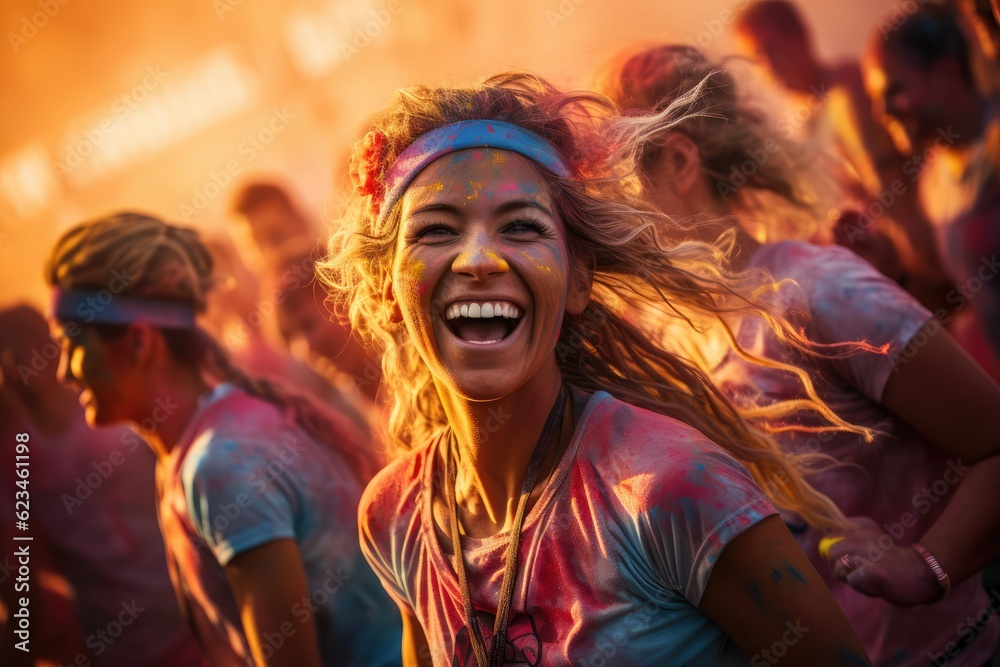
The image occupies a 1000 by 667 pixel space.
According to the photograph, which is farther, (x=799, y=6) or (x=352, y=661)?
(x=799, y=6)

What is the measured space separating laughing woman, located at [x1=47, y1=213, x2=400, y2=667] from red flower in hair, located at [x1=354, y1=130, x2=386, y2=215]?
1.20 meters

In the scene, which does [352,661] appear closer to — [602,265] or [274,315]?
[602,265]

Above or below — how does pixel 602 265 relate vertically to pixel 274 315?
above

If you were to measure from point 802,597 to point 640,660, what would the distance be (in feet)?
1.10

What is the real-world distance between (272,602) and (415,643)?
0.72 meters

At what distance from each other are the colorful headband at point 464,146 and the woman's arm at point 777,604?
2.94 ft

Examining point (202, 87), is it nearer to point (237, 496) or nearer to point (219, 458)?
point (219, 458)

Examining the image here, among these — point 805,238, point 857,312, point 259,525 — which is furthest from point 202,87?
point 857,312

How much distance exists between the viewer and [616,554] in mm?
1787

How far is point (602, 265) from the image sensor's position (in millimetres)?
2139

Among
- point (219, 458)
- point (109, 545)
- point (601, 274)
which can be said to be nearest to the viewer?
point (601, 274)

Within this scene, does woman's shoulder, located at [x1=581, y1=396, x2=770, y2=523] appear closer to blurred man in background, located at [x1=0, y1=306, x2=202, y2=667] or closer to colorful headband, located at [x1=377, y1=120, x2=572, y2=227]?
colorful headband, located at [x1=377, y1=120, x2=572, y2=227]

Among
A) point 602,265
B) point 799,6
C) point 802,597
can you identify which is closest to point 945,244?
point 799,6

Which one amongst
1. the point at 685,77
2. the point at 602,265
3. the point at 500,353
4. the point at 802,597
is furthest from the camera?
the point at 685,77
